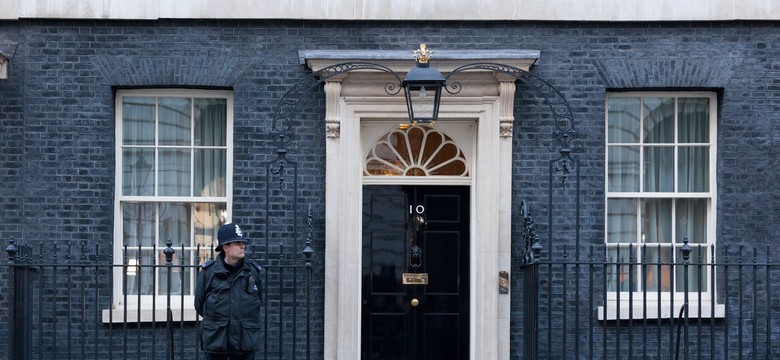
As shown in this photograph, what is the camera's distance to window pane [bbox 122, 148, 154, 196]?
39.6 ft

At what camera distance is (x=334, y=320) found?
11641mm

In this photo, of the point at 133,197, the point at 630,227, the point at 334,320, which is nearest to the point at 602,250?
the point at 630,227

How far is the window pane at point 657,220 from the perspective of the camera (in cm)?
1214

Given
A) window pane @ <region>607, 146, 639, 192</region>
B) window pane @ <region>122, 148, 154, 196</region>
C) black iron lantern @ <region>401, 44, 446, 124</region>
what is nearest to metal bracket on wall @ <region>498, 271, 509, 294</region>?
window pane @ <region>607, 146, 639, 192</region>

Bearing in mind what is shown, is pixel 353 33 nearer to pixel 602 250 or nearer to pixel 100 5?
pixel 100 5

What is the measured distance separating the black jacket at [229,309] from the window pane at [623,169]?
4286 mm

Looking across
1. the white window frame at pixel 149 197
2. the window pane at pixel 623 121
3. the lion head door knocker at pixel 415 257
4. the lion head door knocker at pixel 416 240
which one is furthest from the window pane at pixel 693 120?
the white window frame at pixel 149 197

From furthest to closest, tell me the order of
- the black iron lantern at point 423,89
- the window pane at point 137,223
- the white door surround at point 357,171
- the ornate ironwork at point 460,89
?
the window pane at point 137,223
the white door surround at point 357,171
the ornate ironwork at point 460,89
the black iron lantern at point 423,89

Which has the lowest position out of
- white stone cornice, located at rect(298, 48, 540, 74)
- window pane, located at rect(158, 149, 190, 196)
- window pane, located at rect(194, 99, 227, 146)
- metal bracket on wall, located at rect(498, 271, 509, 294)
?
metal bracket on wall, located at rect(498, 271, 509, 294)

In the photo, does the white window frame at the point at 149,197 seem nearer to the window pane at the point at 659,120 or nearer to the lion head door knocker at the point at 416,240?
the lion head door knocker at the point at 416,240

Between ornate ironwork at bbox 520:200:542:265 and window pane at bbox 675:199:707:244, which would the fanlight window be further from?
window pane at bbox 675:199:707:244

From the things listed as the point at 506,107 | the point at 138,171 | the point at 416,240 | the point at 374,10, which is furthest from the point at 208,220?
the point at 506,107

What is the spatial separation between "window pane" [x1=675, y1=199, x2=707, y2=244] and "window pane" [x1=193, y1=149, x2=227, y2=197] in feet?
14.8

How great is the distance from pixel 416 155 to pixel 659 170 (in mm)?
2407
